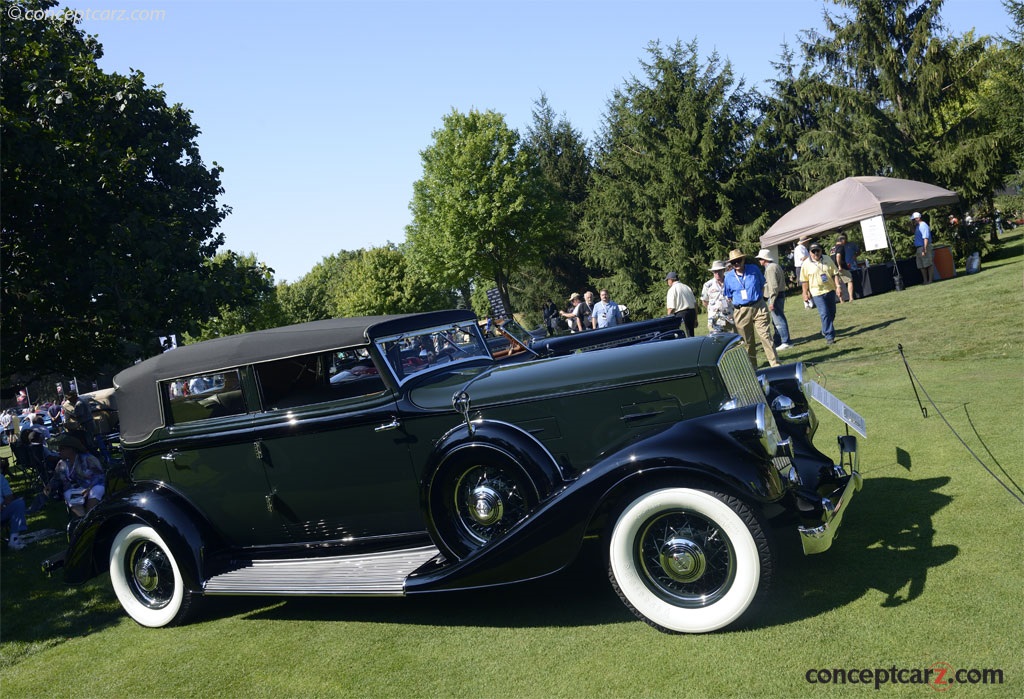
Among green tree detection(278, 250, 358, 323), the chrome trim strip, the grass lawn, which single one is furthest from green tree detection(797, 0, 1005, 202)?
green tree detection(278, 250, 358, 323)

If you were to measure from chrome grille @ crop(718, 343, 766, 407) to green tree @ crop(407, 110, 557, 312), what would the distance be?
116 ft

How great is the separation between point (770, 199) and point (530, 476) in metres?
32.3

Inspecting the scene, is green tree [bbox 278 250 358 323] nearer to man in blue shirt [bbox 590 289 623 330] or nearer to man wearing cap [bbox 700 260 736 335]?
man in blue shirt [bbox 590 289 623 330]

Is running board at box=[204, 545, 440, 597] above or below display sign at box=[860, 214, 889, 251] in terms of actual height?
below

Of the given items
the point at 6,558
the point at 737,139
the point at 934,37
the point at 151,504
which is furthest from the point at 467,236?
the point at 151,504

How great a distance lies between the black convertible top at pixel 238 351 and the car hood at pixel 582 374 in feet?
1.80

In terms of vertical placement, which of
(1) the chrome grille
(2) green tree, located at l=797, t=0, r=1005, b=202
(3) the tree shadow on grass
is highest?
(2) green tree, located at l=797, t=0, r=1005, b=202

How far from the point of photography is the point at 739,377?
4.68 metres

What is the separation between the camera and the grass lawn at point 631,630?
3438 mm

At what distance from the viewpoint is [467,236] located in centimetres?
4109

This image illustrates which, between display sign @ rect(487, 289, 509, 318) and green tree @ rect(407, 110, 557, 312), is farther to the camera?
green tree @ rect(407, 110, 557, 312)

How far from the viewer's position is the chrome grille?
443cm

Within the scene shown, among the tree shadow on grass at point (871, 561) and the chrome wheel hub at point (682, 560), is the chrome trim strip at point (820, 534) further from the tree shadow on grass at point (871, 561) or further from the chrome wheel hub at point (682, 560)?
the chrome wheel hub at point (682, 560)

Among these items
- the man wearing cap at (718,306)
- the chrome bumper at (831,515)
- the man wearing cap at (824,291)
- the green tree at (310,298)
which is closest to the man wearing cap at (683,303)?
the man wearing cap at (718,306)
